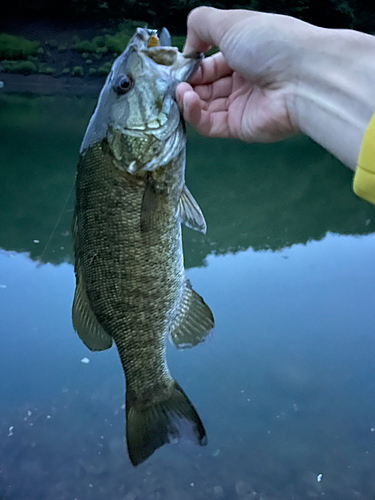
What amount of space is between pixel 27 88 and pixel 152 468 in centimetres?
1338

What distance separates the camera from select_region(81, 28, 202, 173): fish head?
1.24 metres

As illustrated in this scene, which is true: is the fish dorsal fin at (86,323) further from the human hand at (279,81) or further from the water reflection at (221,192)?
the water reflection at (221,192)

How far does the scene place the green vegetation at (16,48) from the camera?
14.8 metres

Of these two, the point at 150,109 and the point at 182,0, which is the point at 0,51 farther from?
the point at 150,109

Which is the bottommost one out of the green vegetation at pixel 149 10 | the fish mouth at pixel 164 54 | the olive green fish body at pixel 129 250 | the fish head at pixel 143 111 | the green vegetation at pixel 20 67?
the green vegetation at pixel 20 67

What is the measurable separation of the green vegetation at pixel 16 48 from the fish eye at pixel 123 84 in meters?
15.5

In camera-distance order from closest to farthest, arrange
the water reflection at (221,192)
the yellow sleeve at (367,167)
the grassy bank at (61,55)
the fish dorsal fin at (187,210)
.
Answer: the yellow sleeve at (367,167) < the fish dorsal fin at (187,210) < the water reflection at (221,192) < the grassy bank at (61,55)

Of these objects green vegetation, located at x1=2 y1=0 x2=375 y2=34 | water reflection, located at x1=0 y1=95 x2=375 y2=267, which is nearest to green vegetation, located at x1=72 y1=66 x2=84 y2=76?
water reflection, located at x1=0 y1=95 x2=375 y2=267

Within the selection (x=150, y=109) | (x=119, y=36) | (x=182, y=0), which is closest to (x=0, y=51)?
(x=119, y=36)

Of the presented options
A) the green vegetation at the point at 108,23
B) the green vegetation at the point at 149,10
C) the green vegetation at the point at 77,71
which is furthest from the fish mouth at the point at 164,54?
the green vegetation at the point at 149,10

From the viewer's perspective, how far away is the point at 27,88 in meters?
13.5

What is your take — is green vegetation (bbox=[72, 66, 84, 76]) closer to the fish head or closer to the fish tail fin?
the fish head

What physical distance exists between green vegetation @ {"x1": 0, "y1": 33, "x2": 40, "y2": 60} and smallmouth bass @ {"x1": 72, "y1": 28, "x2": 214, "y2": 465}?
15492 mm

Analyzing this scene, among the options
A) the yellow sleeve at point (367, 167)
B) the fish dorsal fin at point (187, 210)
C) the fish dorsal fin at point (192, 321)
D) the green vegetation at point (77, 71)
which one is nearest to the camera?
the yellow sleeve at point (367, 167)
